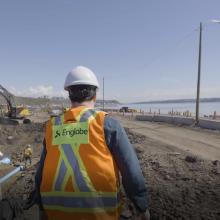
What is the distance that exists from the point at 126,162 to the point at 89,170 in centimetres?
29

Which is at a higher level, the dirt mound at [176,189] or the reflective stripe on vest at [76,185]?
the reflective stripe on vest at [76,185]

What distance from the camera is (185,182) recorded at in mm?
8281

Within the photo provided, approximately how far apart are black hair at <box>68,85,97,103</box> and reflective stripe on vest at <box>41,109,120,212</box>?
0.17m

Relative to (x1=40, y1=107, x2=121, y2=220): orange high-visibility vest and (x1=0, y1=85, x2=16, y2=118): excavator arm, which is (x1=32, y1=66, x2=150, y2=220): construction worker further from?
(x1=0, y1=85, x2=16, y2=118): excavator arm

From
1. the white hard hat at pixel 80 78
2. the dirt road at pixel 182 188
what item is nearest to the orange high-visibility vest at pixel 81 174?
the white hard hat at pixel 80 78

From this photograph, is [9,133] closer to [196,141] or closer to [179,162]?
[196,141]

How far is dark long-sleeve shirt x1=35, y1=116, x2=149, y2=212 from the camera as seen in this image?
2551 millimetres

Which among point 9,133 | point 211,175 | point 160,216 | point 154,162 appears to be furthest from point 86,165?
point 9,133

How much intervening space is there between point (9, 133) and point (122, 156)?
26800 mm

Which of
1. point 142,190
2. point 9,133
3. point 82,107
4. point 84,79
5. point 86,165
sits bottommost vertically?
point 9,133

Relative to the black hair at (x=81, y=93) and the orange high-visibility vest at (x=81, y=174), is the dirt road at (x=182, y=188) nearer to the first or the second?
the orange high-visibility vest at (x=81, y=174)

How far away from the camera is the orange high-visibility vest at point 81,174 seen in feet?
8.21

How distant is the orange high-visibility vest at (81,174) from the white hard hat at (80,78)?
25cm

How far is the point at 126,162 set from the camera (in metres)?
2.55
